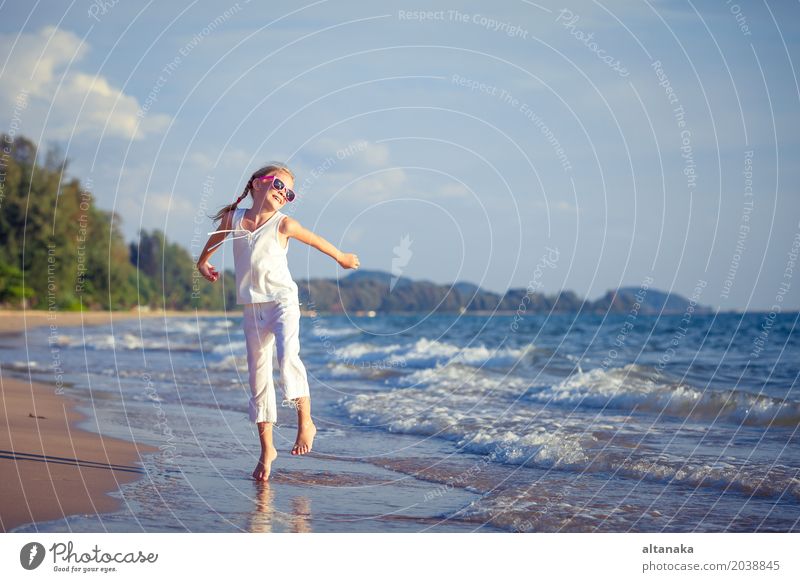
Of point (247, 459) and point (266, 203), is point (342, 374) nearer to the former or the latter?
point (247, 459)

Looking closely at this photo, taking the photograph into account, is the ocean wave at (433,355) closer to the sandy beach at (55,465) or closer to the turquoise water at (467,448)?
the turquoise water at (467,448)

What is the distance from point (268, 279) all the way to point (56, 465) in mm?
2599

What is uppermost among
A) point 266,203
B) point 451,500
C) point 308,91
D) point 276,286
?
point 308,91

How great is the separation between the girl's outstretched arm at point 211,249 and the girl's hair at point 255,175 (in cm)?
7

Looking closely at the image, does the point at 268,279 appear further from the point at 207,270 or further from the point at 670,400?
the point at 670,400

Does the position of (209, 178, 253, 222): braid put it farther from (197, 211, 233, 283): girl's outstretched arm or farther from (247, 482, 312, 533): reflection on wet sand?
(247, 482, 312, 533): reflection on wet sand

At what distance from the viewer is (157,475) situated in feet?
25.7

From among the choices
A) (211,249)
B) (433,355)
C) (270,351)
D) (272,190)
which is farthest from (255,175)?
(433,355)

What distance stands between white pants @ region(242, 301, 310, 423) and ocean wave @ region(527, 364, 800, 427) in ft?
26.2

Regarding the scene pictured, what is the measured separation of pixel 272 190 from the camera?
7293 mm

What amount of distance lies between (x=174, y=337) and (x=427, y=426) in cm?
2820

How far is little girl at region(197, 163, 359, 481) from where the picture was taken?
712 centimetres
